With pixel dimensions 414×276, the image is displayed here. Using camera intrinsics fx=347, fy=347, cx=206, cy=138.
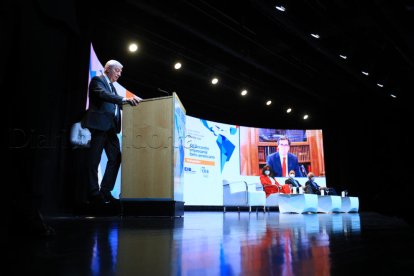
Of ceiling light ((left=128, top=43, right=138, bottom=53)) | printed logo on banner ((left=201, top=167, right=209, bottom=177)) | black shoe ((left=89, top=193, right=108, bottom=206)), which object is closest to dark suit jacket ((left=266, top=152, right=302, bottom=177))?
printed logo on banner ((left=201, top=167, right=209, bottom=177))

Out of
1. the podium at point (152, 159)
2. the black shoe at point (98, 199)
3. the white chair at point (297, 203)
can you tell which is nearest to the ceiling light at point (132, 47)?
the podium at point (152, 159)

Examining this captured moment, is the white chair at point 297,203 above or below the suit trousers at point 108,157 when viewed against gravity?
below

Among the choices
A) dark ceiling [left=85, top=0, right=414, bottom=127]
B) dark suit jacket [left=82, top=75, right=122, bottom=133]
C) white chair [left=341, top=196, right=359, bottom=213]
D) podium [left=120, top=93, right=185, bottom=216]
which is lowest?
white chair [left=341, top=196, right=359, bottom=213]

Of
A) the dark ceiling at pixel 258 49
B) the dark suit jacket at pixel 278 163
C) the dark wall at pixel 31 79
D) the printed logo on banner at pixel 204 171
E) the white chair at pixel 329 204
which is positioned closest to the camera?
the dark wall at pixel 31 79

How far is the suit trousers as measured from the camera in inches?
116

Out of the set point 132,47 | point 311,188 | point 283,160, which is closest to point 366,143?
point 283,160

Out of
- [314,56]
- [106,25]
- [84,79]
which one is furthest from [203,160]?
[84,79]

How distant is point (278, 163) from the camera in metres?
10.1

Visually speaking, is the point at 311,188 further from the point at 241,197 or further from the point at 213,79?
the point at 213,79

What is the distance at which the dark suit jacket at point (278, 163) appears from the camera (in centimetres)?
1003

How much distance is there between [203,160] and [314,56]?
355cm

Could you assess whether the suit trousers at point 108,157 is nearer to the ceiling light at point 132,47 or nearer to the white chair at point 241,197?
the ceiling light at point 132,47

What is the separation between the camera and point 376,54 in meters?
7.34

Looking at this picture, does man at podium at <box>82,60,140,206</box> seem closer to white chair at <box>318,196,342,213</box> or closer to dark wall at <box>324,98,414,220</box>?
white chair at <box>318,196,342,213</box>
